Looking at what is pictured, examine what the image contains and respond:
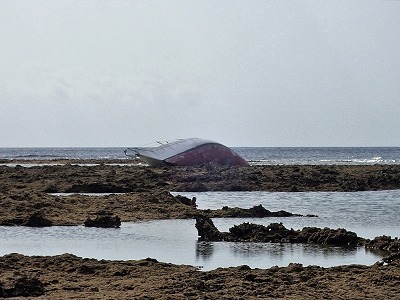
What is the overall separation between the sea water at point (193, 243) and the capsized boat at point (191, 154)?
24.3 meters

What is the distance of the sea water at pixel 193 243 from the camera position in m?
12.3

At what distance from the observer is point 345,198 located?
2608 centimetres

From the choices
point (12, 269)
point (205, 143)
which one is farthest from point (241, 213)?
point (205, 143)

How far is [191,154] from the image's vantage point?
46188 mm

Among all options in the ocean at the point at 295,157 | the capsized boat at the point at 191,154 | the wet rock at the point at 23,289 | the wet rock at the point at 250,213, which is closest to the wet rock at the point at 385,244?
the wet rock at the point at 250,213

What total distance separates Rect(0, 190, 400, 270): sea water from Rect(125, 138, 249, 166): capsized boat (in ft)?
79.7

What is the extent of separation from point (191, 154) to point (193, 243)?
3211 centimetres

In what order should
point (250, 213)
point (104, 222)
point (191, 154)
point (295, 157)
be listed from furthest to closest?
point (295, 157), point (191, 154), point (250, 213), point (104, 222)

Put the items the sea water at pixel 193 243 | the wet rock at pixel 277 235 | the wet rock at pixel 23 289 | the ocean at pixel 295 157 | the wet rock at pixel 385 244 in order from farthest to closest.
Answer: the ocean at pixel 295 157 → the wet rock at pixel 277 235 → the wet rock at pixel 385 244 → the sea water at pixel 193 243 → the wet rock at pixel 23 289

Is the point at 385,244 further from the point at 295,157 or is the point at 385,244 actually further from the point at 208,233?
the point at 295,157

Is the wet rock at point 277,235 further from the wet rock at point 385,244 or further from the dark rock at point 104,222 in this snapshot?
the dark rock at point 104,222

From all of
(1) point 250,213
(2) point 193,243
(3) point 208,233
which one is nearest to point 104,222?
(3) point 208,233

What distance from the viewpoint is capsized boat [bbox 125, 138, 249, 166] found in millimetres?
45969

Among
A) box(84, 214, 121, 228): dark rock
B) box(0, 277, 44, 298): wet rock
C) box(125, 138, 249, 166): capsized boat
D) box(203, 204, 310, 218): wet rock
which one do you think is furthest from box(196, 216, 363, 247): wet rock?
box(125, 138, 249, 166): capsized boat
